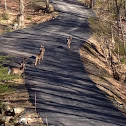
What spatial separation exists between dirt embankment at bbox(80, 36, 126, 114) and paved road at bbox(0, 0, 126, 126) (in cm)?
51

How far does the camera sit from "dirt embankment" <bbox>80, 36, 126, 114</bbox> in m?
16.1

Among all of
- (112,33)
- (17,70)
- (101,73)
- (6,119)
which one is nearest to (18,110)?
(6,119)

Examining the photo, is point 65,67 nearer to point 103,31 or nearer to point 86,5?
point 103,31

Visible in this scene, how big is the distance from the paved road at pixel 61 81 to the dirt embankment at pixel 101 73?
512 millimetres

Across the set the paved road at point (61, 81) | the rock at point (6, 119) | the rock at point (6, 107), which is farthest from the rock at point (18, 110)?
the paved road at point (61, 81)

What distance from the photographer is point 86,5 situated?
50.5 m

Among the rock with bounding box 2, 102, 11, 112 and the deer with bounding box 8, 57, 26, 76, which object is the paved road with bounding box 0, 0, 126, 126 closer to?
the deer with bounding box 8, 57, 26, 76

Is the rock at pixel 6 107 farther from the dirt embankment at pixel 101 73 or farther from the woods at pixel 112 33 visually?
the woods at pixel 112 33

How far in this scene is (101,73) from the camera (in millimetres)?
19922

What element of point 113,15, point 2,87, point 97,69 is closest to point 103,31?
point 113,15

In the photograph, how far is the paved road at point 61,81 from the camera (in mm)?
12578

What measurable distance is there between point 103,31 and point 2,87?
20.3 m

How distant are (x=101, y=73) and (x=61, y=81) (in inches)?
169

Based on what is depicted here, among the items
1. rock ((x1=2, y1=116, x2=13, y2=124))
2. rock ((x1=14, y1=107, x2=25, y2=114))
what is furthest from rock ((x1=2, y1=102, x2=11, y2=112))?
rock ((x1=2, y1=116, x2=13, y2=124))
